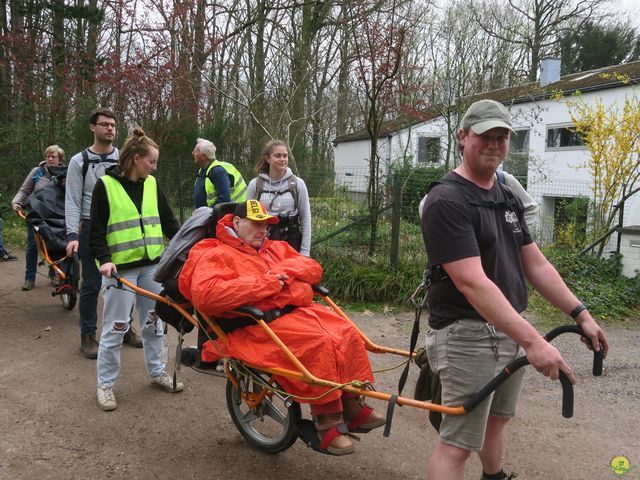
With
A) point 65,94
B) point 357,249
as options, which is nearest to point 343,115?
point 65,94

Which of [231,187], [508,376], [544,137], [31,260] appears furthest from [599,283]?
[544,137]

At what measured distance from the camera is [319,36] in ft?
48.8

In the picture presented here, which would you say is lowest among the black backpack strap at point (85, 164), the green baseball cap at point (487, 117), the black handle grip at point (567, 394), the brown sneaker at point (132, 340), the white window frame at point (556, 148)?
the brown sneaker at point (132, 340)

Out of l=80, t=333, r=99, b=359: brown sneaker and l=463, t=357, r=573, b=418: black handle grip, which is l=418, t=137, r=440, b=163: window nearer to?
l=80, t=333, r=99, b=359: brown sneaker

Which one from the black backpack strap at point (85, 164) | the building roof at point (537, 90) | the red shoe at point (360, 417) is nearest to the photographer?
the red shoe at point (360, 417)

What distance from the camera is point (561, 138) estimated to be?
61.7 ft

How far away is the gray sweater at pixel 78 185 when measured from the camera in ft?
15.6

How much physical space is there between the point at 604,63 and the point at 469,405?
28.6 m

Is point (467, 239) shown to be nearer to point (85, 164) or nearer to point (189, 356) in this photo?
point (189, 356)

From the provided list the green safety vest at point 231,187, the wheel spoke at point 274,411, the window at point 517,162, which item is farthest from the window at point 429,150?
the wheel spoke at point 274,411

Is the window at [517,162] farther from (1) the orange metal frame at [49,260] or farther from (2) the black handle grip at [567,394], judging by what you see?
(2) the black handle grip at [567,394]

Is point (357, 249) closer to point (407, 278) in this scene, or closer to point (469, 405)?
point (407, 278)

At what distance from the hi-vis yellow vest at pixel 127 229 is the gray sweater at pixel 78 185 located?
0.73 m

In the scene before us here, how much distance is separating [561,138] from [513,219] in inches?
716
